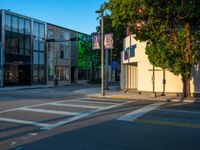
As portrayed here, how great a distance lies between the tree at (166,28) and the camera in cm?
2050

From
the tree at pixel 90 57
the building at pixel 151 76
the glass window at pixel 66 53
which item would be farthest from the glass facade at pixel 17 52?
the building at pixel 151 76

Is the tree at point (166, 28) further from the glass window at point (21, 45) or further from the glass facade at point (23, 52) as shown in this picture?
the glass window at point (21, 45)

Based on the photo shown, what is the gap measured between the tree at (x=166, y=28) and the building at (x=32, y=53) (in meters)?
17.7

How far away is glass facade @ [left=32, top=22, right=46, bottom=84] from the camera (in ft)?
148

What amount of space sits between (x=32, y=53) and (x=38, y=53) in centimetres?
157

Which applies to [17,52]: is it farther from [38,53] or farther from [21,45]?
[38,53]

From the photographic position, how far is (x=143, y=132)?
361 inches

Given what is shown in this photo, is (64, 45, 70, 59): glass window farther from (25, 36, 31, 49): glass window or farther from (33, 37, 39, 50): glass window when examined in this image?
(25, 36, 31, 49): glass window

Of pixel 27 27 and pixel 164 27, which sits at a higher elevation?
pixel 27 27

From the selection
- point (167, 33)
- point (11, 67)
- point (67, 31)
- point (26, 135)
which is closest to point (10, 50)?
point (11, 67)

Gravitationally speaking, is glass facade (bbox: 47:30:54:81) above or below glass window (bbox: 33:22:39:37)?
below

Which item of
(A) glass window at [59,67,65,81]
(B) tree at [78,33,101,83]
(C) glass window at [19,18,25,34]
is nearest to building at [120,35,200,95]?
(C) glass window at [19,18,25,34]

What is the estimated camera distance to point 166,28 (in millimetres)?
21531

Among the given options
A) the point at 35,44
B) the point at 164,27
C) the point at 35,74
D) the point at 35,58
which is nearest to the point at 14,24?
the point at 35,44
